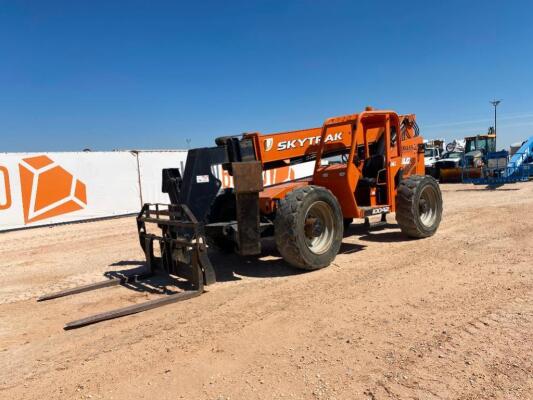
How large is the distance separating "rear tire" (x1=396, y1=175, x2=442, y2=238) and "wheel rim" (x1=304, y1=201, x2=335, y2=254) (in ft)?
6.37

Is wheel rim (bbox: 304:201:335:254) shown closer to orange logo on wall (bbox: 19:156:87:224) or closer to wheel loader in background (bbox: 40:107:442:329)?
wheel loader in background (bbox: 40:107:442:329)

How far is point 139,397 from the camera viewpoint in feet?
10.5

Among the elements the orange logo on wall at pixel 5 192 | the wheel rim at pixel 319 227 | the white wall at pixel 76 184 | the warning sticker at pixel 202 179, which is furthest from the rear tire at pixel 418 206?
the orange logo on wall at pixel 5 192

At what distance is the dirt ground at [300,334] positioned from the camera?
3.28 m

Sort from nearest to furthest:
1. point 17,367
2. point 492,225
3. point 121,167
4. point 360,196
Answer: point 17,367, point 360,196, point 492,225, point 121,167

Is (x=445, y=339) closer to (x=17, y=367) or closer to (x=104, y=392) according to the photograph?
(x=104, y=392)

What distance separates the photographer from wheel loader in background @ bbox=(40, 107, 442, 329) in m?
5.96

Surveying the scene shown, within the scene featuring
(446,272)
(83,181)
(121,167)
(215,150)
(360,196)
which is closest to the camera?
(446,272)

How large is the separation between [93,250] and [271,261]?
4.45 meters

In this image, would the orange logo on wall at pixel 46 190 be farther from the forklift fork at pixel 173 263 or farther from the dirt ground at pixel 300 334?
the forklift fork at pixel 173 263

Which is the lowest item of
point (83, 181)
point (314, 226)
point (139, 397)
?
point (139, 397)

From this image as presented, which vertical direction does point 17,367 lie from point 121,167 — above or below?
below

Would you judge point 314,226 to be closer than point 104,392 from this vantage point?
No

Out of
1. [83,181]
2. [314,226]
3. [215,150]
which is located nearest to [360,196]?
[314,226]
